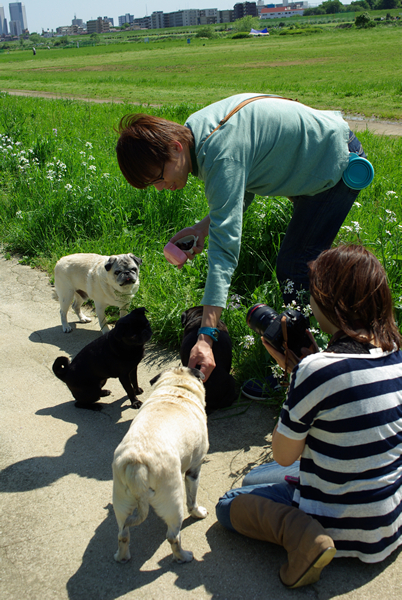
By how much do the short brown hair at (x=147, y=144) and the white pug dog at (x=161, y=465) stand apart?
4.04ft

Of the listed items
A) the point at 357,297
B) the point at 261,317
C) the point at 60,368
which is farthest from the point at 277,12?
the point at 357,297

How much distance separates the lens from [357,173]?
276 centimetres

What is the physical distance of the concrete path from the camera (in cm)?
196

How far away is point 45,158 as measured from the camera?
806 cm

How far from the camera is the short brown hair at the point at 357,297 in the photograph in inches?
69.1

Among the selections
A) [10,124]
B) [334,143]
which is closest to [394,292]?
[334,143]

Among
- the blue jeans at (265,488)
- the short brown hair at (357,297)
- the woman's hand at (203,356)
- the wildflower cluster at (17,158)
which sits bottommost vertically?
the blue jeans at (265,488)

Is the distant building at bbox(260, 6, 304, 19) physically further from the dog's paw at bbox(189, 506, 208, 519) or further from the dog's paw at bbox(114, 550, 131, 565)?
the dog's paw at bbox(114, 550, 131, 565)

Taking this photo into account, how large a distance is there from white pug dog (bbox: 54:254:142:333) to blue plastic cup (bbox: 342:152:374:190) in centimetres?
197

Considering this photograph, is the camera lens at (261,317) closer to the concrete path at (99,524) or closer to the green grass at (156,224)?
the green grass at (156,224)

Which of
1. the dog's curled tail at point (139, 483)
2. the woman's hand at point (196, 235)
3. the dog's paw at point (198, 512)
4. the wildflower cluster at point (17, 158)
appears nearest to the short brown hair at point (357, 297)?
the dog's curled tail at point (139, 483)

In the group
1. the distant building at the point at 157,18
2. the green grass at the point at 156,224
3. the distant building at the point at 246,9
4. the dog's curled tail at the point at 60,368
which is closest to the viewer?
the dog's curled tail at the point at 60,368

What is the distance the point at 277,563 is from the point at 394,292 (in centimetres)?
230

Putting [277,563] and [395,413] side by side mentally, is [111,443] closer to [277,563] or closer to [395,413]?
[277,563]
